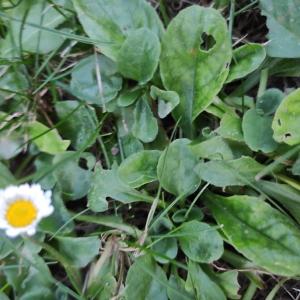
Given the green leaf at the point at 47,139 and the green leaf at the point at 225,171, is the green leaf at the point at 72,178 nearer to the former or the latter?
the green leaf at the point at 47,139

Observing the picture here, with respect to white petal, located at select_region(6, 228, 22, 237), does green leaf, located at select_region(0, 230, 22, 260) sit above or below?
below

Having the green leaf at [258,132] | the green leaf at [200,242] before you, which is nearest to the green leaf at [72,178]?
the green leaf at [200,242]

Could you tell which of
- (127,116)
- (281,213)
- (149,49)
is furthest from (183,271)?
(149,49)

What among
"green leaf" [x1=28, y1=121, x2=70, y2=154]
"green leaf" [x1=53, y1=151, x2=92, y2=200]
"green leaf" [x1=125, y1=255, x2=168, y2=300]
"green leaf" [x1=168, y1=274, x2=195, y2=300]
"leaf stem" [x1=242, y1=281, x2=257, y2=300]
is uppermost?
"green leaf" [x1=28, y1=121, x2=70, y2=154]

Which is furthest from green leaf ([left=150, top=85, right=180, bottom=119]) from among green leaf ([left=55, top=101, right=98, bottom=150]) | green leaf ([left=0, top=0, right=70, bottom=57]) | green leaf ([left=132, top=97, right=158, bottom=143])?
green leaf ([left=0, top=0, right=70, bottom=57])

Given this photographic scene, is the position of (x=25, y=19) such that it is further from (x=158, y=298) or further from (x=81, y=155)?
(x=158, y=298)

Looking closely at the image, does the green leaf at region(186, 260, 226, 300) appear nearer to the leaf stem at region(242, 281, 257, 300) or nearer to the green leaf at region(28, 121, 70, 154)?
the leaf stem at region(242, 281, 257, 300)

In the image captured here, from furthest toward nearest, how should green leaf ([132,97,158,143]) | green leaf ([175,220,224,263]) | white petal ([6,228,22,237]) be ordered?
1. green leaf ([132,97,158,143])
2. green leaf ([175,220,224,263])
3. white petal ([6,228,22,237])
